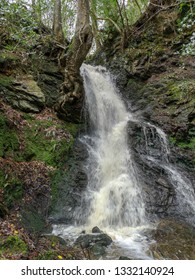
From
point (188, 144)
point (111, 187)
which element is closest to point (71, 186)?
point (111, 187)

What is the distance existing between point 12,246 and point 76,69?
6.36 m

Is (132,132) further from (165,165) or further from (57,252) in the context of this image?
(57,252)

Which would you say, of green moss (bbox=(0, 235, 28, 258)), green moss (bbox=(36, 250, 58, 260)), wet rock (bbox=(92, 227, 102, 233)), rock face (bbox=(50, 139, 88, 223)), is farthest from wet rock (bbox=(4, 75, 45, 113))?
green moss (bbox=(36, 250, 58, 260))

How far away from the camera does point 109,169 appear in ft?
25.8

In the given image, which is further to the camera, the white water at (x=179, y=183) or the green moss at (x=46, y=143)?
the green moss at (x=46, y=143)

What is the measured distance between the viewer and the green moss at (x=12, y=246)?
147 inches

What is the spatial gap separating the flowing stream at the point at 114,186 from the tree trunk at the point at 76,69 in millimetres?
985

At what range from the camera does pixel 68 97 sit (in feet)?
29.0

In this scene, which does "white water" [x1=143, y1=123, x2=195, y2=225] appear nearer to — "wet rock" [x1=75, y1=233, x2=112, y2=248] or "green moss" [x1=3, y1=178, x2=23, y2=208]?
"wet rock" [x1=75, y1=233, x2=112, y2=248]

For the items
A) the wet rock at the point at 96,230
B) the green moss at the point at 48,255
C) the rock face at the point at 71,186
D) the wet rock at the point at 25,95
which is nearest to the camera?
the green moss at the point at 48,255

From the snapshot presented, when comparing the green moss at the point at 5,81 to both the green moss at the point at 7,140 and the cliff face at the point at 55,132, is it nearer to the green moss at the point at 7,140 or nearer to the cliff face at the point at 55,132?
the cliff face at the point at 55,132

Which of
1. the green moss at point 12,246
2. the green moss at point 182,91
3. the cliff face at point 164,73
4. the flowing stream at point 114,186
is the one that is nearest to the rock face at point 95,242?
the flowing stream at point 114,186

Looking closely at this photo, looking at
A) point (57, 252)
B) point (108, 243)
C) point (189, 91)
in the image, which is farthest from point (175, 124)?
point (57, 252)

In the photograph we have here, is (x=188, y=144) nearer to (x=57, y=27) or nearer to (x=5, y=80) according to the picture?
(x=5, y=80)
